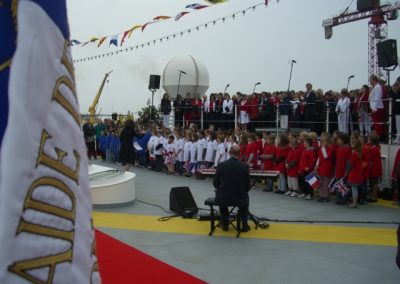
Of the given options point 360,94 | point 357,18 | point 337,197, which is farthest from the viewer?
point 357,18

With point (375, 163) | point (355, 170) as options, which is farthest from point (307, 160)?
point (375, 163)

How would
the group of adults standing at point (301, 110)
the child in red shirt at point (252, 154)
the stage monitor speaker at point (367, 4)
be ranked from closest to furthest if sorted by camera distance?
the group of adults standing at point (301, 110) → the child in red shirt at point (252, 154) → the stage monitor speaker at point (367, 4)

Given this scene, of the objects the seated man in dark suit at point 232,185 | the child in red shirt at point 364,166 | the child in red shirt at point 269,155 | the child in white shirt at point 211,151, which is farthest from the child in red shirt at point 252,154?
the seated man in dark suit at point 232,185

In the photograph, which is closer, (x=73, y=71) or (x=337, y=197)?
(x=73, y=71)

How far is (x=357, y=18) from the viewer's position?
3469cm

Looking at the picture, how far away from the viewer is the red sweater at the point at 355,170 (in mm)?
10914

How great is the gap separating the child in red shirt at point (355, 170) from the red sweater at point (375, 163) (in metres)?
0.60

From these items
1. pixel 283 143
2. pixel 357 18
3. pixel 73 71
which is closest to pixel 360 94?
pixel 283 143

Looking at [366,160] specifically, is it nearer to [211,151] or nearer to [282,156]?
[282,156]

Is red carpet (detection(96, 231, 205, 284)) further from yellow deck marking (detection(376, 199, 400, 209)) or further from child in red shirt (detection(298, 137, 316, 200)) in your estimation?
yellow deck marking (detection(376, 199, 400, 209))

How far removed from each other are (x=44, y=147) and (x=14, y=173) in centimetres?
8

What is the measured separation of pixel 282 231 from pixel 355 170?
3.35m

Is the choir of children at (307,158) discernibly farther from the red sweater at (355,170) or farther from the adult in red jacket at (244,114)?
the adult in red jacket at (244,114)

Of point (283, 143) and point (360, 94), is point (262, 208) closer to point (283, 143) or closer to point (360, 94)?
point (283, 143)
